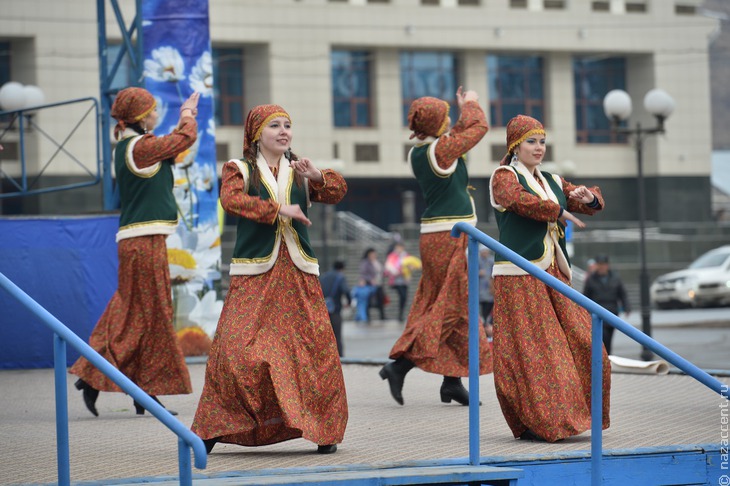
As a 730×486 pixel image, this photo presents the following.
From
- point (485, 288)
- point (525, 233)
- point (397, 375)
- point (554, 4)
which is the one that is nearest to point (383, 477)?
point (525, 233)

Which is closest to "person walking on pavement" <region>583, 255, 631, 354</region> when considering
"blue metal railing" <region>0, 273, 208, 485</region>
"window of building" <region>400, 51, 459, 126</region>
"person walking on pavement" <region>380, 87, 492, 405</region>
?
"person walking on pavement" <region>380, 87, 492, 405</region>

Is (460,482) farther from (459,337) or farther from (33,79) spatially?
(33,79)

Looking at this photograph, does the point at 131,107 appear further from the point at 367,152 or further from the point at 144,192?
the point at 367,152

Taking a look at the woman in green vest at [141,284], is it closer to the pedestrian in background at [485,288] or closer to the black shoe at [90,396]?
the black shoe at [90,396]

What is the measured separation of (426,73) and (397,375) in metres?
43.3

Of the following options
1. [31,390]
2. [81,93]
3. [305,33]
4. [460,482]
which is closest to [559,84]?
[305,33]

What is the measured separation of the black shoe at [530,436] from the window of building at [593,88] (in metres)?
48.3

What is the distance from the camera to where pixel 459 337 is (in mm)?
9000

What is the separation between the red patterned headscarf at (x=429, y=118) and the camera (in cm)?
912

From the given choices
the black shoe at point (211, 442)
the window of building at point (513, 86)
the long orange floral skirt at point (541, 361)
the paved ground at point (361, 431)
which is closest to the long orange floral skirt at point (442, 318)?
the paved ground at point (361, 431)

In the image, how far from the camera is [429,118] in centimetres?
913

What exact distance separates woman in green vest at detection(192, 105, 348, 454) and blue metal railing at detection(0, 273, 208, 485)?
1.39 metres

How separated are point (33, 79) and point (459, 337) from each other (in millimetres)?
37399

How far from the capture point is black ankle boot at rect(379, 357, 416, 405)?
9.09m
